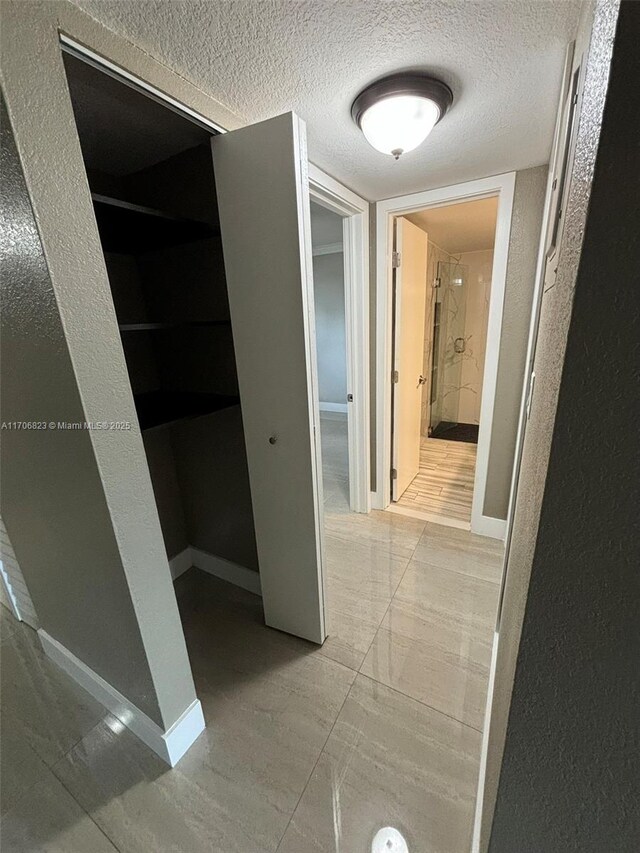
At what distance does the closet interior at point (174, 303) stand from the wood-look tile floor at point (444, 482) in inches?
60.5

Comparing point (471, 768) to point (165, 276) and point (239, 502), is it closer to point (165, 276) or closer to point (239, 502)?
point (239, 502)

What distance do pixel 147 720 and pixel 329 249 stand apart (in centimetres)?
513

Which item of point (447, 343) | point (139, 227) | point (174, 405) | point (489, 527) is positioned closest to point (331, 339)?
point (447, 343)

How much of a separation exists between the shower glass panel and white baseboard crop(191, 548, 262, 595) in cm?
307

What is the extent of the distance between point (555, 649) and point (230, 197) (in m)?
1.48

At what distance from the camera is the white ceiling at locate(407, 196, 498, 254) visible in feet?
8.16

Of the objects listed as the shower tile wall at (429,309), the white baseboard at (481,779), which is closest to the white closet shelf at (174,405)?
the white baseboard at (481,779)

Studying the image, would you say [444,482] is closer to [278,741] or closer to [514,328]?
[514,328]

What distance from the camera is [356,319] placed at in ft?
7.82

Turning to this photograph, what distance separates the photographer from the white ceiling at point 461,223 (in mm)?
2486

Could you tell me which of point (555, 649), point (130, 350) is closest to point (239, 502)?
point (130, 350)

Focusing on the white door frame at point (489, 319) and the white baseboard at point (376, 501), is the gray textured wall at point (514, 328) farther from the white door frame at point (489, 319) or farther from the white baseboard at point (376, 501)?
the white baseboard at point (376, 501)

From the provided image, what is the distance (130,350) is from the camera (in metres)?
1.72

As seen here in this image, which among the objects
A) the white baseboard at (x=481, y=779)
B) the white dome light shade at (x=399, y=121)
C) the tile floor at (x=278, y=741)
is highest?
the white dome light shade at (x=399, y=121)
